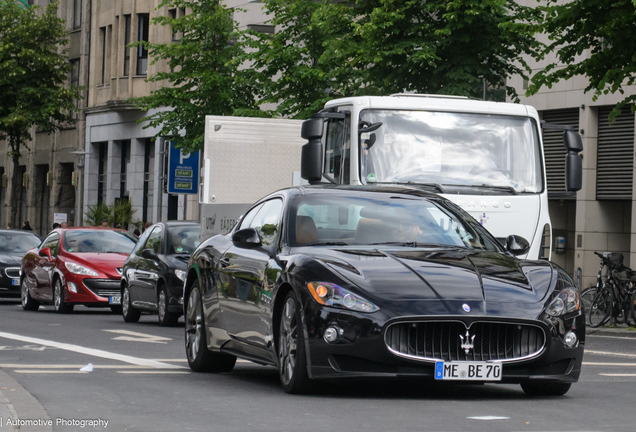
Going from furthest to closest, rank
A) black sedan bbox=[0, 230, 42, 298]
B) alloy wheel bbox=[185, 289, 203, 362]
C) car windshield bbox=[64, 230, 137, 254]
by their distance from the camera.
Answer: black sedan bbox=[0, 230, 42, 298] < car windshield bbox=[64, 230, 137, 254] < alloy wheel bbox=[185, 289, 203, 362]

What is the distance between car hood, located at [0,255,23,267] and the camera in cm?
2756

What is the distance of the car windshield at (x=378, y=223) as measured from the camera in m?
9.94

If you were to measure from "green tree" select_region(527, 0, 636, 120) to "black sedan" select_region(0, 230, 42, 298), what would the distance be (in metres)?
12.8

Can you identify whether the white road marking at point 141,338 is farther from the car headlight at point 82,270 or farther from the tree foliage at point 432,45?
the tree foliage at point 432,45

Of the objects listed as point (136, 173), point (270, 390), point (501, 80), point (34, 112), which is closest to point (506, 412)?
point (270, 390)

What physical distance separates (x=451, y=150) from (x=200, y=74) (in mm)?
16655

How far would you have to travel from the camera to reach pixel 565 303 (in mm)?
9133

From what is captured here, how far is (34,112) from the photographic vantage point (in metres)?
46.5

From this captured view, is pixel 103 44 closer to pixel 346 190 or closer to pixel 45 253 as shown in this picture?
pixel 45 253

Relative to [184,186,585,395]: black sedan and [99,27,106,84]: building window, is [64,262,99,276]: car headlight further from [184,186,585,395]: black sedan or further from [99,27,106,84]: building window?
[99,27,106,84]: building window

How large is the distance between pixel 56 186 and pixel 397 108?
144ft

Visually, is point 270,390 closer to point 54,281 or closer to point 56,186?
point 54,281

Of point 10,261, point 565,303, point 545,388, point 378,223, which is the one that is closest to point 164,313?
point 10,261

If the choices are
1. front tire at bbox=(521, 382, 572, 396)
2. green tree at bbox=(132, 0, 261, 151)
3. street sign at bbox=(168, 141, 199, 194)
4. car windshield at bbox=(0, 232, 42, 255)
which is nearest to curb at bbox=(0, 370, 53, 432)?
front tire at bbox=(521, 382, 572, 396)
